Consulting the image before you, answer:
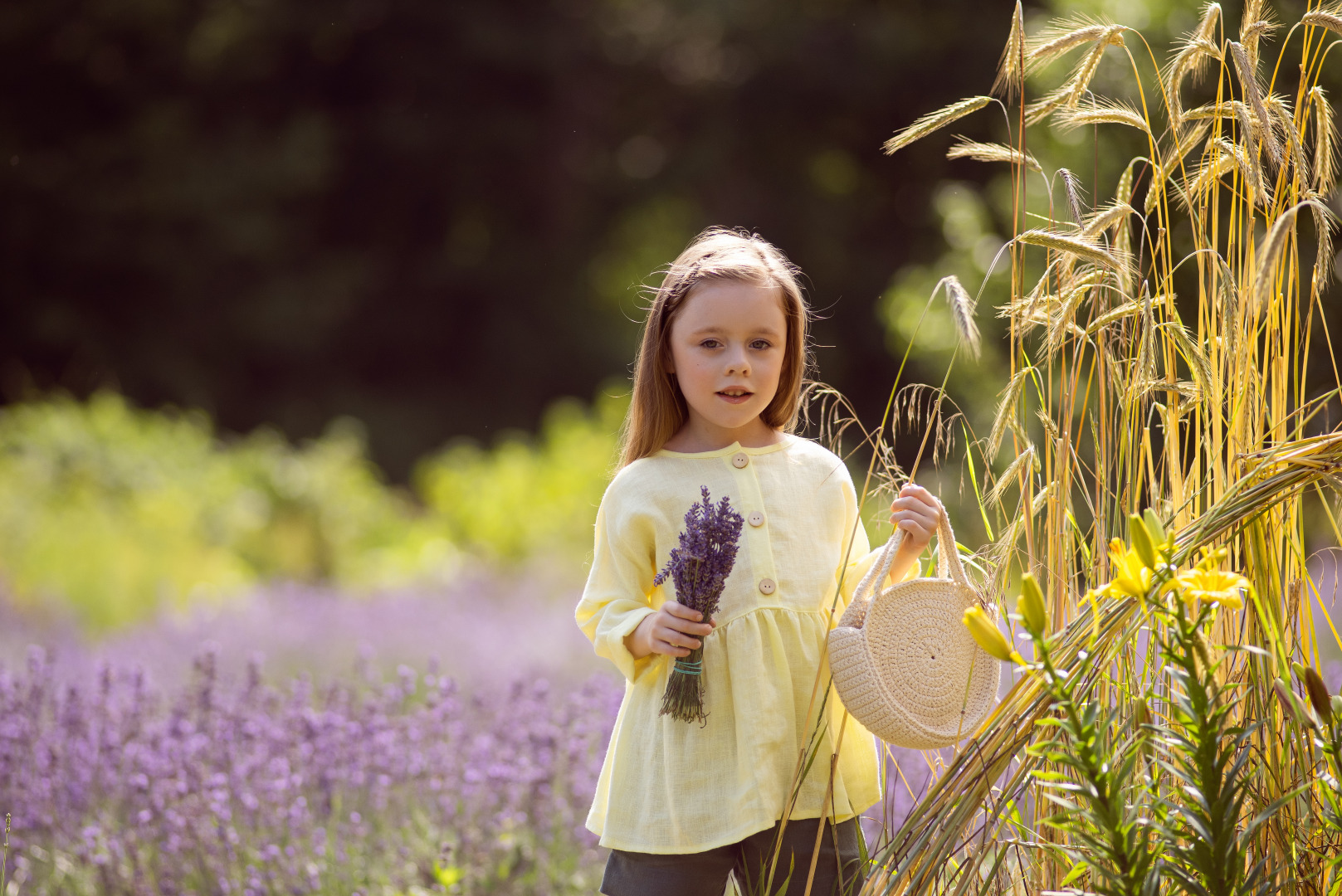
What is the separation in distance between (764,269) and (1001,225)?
15.9 feet

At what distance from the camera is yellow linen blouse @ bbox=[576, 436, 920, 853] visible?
1720 mm

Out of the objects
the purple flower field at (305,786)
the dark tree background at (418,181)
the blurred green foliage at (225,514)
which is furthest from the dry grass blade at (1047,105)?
the dark tree background at (418,181)

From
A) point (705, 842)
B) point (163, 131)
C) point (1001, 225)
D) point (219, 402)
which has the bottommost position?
point (705, 842)

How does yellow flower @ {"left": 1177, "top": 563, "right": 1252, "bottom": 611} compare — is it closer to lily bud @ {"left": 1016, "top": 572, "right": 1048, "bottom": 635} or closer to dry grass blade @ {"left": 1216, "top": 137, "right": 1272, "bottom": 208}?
lily bud @ {"left": 1016, "top": 572, "right": 1048, "bottom": 635}

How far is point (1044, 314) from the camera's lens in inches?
67.6

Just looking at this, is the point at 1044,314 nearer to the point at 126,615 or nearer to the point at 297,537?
the point at 126,615

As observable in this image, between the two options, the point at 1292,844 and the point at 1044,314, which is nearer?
the point at 1292,844

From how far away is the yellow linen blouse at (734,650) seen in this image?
172 centimetres

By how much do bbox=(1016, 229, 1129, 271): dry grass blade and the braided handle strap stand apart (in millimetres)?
400

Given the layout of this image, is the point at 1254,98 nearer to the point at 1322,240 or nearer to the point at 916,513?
the point at 1322,240

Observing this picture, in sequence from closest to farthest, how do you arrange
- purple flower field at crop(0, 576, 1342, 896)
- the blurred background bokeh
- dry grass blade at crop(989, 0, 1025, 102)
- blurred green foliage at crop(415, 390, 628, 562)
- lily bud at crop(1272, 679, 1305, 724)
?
lily bud at crop(1272, 679, 1305, 724) → dry grass blade at crop(989, 0, 1025, 102) → purple flower field at crop(0, 576, 1342, 896) → blurred green foliage at crop(415, 390, 628, 562) → the blurred background bokeh

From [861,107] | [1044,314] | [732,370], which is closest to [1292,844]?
[1044,314]

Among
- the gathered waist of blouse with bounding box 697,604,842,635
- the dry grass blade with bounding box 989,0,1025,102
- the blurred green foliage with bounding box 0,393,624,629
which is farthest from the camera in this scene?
the blurred green foliage with bounding box 0,393,624,629

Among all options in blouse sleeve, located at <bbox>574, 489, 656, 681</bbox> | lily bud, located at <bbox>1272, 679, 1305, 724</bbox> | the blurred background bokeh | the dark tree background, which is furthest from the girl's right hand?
the dark tree background
